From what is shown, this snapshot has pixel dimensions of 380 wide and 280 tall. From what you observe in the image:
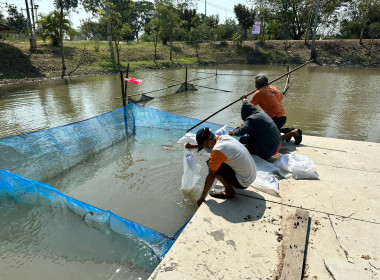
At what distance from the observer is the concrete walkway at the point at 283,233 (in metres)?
2.02

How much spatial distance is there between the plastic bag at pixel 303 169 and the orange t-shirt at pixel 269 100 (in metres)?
1.06

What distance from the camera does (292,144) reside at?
14.7ft

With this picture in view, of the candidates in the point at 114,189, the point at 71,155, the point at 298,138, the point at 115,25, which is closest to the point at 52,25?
the point at 115,25

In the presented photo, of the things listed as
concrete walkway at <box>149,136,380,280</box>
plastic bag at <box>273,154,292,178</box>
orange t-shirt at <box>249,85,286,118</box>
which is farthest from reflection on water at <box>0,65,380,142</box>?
concrete walkway at <box>149,136,380,280</box>

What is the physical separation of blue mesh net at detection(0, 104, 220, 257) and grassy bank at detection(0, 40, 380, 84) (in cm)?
1307

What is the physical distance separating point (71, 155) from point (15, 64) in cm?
1626

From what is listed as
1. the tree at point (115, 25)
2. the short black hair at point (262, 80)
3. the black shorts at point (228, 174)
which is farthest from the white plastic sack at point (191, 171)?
the tree at point (115, 25)

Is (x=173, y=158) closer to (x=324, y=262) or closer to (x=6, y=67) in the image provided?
(x=324, y=262)

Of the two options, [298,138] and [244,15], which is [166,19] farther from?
[298,138]

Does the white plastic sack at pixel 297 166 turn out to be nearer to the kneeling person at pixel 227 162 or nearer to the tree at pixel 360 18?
the kneeling person at pixel 227 162

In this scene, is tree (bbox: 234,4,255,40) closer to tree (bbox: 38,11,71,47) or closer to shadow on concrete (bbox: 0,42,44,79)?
tree (bbox: 38,11,71,47)

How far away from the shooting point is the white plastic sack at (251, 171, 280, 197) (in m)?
3.01

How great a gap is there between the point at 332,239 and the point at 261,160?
4.75 feet

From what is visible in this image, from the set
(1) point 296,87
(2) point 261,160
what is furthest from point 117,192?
→ (1) point 296,87
